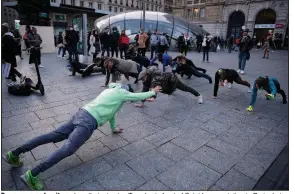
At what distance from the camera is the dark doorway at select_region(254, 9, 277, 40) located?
32.5 metres

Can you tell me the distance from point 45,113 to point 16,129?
0.85 metres

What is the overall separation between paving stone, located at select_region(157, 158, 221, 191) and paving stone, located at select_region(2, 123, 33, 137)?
2726mm

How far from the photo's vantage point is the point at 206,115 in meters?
4.88

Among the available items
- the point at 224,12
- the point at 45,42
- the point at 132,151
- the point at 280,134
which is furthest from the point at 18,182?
the point at 224,12

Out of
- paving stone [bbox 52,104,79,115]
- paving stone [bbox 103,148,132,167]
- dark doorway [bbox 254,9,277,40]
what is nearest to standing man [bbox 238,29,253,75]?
paving stone [bbox 52,104,79,115]

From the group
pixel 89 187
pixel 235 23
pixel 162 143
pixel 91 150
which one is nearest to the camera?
pixel 89 187

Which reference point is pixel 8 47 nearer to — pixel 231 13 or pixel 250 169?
pixel 250 169

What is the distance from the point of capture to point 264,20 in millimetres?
33312

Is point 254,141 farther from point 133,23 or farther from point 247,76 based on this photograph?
point 133,23

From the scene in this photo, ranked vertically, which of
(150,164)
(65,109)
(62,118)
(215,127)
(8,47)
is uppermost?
(8,47)

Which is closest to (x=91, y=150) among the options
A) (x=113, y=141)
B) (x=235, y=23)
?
(x=113, y=141)

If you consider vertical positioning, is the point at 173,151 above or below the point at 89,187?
above

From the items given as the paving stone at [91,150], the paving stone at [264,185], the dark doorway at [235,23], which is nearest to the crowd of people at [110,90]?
the paving stone at [91,150]

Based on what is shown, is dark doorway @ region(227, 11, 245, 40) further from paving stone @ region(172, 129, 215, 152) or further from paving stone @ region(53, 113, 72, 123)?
paving stone @ region(53, 113, 72, 123)
